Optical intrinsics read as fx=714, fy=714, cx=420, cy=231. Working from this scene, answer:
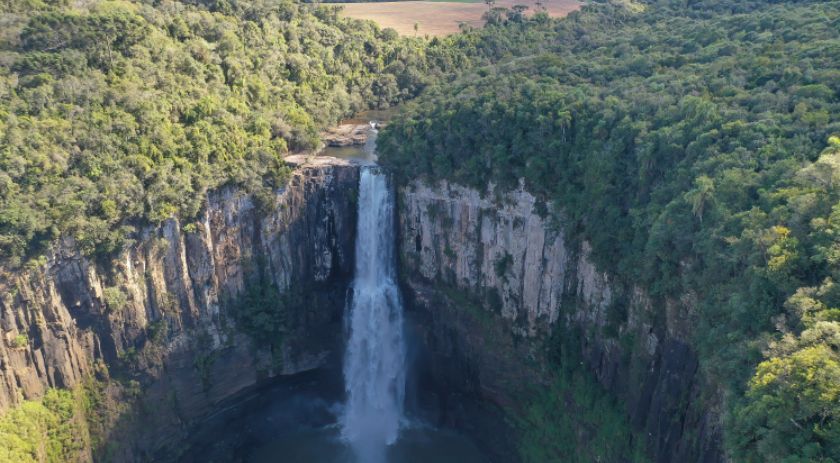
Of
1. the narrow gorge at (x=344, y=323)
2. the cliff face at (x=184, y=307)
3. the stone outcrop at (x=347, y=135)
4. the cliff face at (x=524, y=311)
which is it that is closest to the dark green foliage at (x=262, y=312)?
the narrow gorge at (x=344, y=323)

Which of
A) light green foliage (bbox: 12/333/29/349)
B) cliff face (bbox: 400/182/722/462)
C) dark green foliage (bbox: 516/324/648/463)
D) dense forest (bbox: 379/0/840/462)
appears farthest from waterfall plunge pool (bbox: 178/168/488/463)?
light green foliage (bbox: 12/333/29/349)

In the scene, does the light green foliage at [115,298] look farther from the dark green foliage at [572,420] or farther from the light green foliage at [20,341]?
the dark green foliage at [572,420]

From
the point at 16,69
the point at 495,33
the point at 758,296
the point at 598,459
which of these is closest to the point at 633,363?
the point at 598,459

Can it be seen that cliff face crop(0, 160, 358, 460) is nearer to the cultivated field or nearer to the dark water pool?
the dark water pool

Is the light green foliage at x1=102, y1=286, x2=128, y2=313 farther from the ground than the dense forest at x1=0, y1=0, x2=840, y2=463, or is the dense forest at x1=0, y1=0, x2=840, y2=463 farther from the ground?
the dense forest at x1=0, y1=0, x2=840, y2=463

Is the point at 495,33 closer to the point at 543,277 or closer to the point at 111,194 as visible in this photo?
the point at 543,277

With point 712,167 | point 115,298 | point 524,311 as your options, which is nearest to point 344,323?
point 524,311
